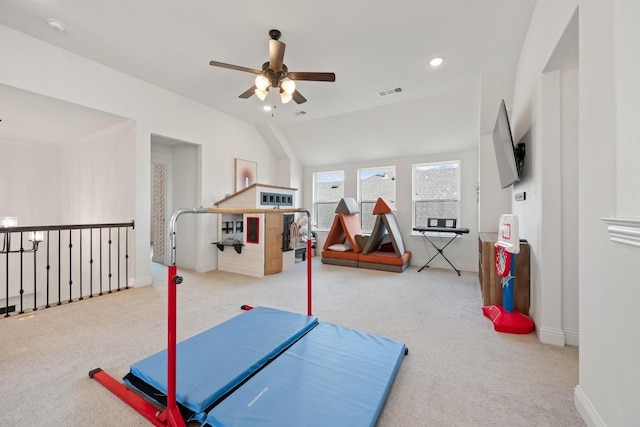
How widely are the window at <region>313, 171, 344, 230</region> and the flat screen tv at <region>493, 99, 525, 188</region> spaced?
4.01 m

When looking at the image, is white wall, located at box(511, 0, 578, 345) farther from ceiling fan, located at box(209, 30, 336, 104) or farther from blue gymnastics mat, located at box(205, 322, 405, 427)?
ceiling fan, located at box(209, 30, 336, 104)

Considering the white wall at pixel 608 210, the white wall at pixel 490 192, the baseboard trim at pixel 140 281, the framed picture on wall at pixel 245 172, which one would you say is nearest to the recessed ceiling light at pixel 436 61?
the white wall at pixel 490 192

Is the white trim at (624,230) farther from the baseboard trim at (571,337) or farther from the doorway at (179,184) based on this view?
the doorway at (179,184)

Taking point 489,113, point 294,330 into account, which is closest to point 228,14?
point 294,330

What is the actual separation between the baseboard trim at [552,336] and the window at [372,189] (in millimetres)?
4088

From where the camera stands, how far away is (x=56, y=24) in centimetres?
282

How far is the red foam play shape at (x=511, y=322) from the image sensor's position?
2459mm

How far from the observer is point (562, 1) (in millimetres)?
1877

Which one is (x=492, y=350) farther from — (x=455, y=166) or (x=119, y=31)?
(x=119, y=31)

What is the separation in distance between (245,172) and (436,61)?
423 cm

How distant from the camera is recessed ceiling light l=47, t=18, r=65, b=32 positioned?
2.78 metres

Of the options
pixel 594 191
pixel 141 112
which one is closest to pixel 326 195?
pixel 141 112

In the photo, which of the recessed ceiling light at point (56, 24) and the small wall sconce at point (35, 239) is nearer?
the recessed ceiling light at point (56, 24)

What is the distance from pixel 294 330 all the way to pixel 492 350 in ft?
5.46
